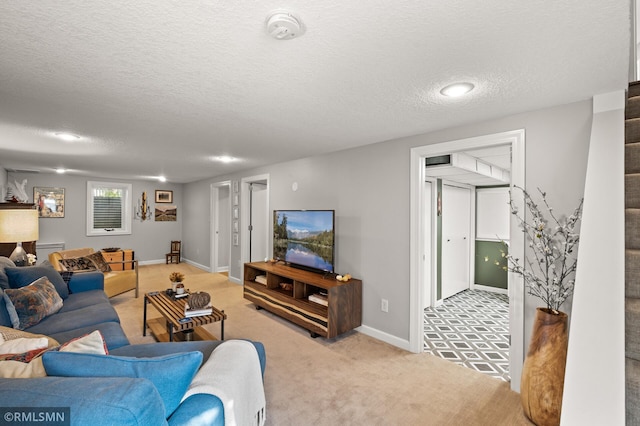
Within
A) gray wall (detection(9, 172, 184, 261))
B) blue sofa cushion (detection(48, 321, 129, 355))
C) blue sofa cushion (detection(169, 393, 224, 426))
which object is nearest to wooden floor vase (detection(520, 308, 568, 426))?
blue sofa cushion (detection(169, 393, 224, 426))

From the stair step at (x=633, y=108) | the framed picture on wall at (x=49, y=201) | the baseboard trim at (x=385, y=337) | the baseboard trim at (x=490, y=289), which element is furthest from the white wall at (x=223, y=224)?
the stair step at (x=633, y=108)

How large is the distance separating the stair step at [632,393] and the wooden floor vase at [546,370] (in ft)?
4.17

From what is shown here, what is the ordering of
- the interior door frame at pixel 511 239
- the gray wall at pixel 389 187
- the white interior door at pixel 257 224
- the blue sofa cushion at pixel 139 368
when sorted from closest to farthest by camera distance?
the blue sofa cushion at pixel 139 368 → the gray wall at pixel 389 187 → the interior door frame at pixel 511 239 → the white interior door at pixel 257 224

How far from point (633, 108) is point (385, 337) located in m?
2.78

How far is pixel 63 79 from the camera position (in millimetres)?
1840

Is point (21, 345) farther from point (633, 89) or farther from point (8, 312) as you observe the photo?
point (633, 89)

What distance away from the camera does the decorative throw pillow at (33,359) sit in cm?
106

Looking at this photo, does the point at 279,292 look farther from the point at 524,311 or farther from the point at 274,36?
the point at 274,36

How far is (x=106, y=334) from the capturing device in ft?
7.27

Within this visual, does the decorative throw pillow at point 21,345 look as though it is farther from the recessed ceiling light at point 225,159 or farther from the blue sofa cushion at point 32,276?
the recessed ceiling light at point 225,159

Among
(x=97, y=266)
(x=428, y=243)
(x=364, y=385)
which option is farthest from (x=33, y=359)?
(x=428, y=243)

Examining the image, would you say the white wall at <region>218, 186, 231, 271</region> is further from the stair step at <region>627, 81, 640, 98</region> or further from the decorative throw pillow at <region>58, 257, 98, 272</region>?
the stair step at <region>627, 81, 640, 98</region>

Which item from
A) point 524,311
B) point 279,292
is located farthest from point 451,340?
point 279,292

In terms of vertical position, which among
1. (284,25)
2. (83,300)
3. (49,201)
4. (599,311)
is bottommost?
(83,300)
